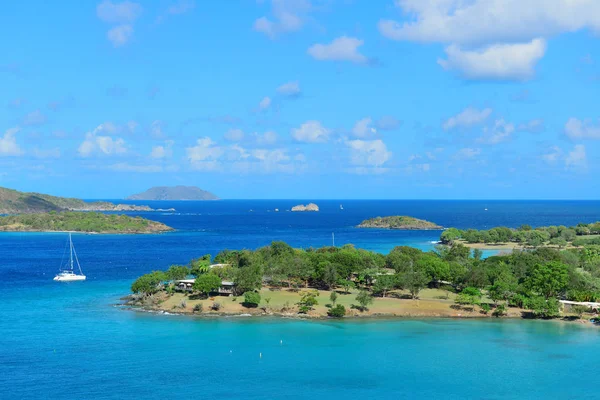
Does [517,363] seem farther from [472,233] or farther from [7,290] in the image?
[472,233]

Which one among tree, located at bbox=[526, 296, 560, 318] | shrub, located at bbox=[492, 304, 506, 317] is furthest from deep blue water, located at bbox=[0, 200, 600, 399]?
shrub, located at bbox=[492, 304, 506, 317]

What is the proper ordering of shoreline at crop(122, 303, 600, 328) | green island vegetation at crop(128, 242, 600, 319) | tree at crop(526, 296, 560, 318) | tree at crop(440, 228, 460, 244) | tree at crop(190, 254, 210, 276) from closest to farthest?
tree at crop(526, 296, 560, 318) → shoreline at crop(122, 303, 600, 328) → green island vegetation at crop(128, 242, 600, 319) → tree at crop(190, 254, 210, 276) → tree at crop(440, 228, 460, 244)

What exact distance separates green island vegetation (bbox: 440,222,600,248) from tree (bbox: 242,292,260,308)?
9256 centimetres

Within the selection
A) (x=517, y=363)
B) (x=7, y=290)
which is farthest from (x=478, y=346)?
(x=7, y=290)

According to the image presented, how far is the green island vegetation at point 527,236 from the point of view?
Result: 148 metres

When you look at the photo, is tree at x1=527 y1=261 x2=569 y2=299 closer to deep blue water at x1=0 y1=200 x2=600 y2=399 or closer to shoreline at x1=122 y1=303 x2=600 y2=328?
shoreline at x1=122 y1=303 x2=600 y2=328

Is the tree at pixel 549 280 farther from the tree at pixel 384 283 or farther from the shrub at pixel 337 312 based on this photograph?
the shrub at pixel 337 312

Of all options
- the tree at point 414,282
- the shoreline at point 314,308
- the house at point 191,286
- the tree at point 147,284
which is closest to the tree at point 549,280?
the shoreline at point 314,308

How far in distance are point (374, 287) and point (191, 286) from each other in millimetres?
26211

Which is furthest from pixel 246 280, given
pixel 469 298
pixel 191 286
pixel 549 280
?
pixel 549 280

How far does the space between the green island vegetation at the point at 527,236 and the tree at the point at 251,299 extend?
9256 cm

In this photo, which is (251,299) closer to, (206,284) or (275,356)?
(206,284)

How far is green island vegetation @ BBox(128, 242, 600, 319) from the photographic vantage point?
7262cm

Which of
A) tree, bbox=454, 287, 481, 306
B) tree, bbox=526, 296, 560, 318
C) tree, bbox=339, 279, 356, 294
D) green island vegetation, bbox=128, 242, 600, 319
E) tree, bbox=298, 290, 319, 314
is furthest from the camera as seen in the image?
tree, bbox=339, 279, 356, 294
